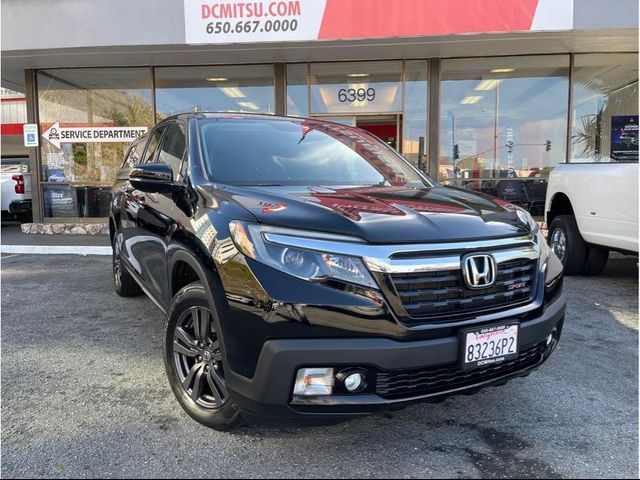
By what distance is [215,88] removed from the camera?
432 inches

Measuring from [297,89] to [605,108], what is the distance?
258 inches

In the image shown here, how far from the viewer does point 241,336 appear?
2.16m

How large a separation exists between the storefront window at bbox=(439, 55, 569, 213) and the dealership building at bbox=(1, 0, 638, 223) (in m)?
0.02

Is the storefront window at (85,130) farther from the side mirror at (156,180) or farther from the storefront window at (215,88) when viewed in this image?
the side mirror at (156,180)

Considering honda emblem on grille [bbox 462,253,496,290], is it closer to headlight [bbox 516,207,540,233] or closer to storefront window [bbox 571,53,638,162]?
headlight [bbox 516,207,540,233]

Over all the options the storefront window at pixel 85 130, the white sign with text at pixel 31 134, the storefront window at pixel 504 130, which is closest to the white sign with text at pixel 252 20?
the storefront window at pixel 85 130

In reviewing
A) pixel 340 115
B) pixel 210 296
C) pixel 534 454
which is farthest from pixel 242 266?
pixel 340 115

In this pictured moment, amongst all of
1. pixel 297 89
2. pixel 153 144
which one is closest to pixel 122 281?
pixel 153 144

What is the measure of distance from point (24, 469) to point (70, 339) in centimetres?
193

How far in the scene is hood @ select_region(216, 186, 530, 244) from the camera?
2219 mm

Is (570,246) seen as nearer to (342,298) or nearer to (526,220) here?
(526,220)

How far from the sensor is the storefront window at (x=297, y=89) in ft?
34.7

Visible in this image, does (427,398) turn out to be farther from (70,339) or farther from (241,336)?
(70,339)

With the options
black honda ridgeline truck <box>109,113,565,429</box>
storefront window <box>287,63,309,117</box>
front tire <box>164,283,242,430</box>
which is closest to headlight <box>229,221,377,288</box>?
black honda ridgeline truck <box>109,113,565,429</box>
